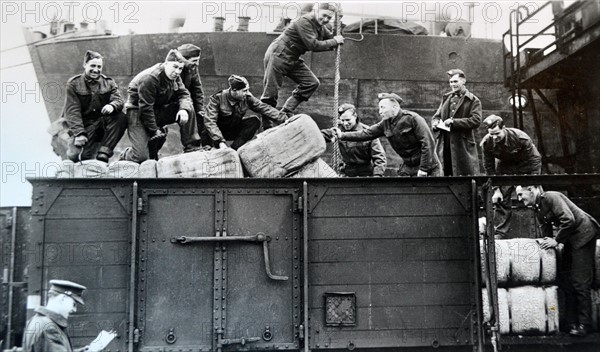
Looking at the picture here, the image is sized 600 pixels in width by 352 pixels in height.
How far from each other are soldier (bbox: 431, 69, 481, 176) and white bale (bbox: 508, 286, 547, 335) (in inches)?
76.2

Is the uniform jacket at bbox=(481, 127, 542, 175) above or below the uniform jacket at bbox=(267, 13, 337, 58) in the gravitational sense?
below

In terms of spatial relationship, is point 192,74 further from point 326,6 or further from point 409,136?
point 409,136

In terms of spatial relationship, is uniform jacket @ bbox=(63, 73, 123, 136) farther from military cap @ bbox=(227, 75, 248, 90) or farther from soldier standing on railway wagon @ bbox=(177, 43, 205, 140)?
military cap @ bbox=(227, 75, 248, 90)

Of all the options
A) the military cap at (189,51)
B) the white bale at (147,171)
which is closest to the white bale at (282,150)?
the white bale at (147,171)

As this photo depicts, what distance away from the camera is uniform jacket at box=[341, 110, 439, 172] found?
21.8 feet

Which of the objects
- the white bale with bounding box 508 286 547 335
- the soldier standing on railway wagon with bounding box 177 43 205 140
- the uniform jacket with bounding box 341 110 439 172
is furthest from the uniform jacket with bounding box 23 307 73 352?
the white bale with bounding box 508 286 547 335

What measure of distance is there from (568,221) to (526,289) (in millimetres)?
809

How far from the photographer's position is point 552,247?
6035mm

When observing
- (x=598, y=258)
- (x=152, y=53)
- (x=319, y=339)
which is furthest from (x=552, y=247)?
(x=152, y=53)

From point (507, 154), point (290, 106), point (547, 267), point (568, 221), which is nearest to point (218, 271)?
point (290, 106)

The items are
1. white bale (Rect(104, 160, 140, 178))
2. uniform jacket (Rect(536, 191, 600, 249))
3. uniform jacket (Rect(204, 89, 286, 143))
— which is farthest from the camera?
uniform jacket (Rect(204, 89, 286, 143))

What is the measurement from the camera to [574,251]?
601 cm

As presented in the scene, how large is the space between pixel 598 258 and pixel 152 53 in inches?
424

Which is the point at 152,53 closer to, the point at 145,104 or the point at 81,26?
Answer: the point at 81,26
